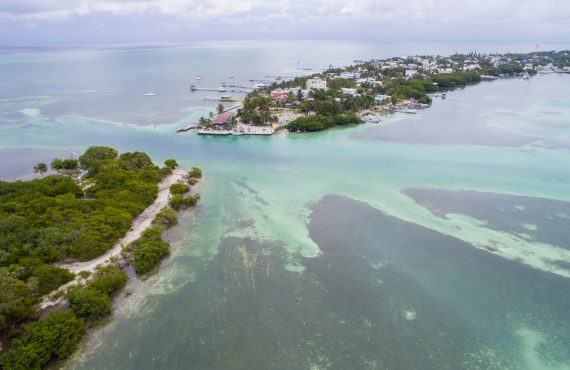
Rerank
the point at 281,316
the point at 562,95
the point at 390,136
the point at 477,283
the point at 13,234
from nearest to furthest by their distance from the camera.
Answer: the point at 281,316 → the point at 477,283 → the point at 13,234 → the point at 390,136 → the point at 562,95

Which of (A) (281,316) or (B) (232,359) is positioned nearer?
(B) (232,359)

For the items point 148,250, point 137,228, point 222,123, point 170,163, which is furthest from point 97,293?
point 222,123

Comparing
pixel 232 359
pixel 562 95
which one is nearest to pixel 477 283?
pixel 232 359

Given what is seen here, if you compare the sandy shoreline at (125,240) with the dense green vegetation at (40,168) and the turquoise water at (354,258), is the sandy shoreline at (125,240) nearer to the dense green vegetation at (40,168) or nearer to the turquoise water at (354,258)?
the turquoise water at (354,258)

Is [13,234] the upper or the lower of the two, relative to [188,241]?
upper

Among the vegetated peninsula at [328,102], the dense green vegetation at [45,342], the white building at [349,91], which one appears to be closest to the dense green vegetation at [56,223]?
the dense green vegetation at [45,342]

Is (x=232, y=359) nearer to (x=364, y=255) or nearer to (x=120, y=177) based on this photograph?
(x=364, y=255)
